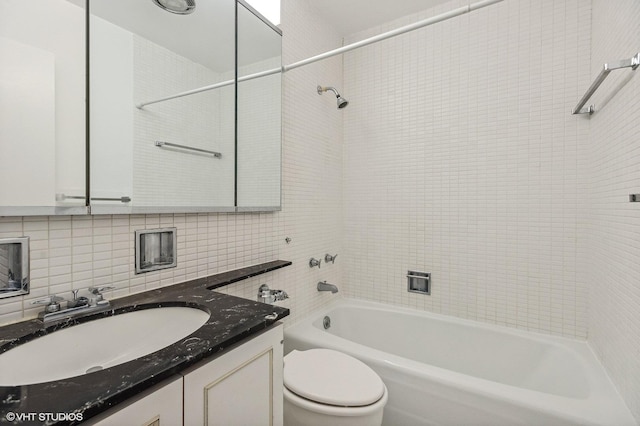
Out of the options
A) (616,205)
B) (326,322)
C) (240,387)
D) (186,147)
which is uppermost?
(186,147)

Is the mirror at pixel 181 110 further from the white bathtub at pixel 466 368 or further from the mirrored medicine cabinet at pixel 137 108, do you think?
the white bathtub at pixel 466 368

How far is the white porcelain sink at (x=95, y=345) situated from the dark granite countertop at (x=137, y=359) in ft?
0.06

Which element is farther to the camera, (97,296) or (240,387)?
(97,296)

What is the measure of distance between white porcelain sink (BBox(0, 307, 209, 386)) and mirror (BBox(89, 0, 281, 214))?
0.36m

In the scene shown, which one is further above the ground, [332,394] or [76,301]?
[76,301]

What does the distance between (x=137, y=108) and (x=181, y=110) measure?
0.60 ft

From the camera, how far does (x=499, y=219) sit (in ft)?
6.11

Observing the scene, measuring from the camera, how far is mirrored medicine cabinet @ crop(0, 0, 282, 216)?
0.84 meters

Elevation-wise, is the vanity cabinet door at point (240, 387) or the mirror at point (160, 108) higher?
the mirror at point (160, 108)

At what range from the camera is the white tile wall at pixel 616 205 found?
1.11 m

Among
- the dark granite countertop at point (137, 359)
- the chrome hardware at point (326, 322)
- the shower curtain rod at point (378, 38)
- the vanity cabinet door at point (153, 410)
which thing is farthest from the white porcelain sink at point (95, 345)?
the chrome hardware at point (326, 322)

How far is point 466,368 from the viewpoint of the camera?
187cm

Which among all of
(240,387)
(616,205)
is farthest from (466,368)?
(240,387)

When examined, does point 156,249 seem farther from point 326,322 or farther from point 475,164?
point 475,164
